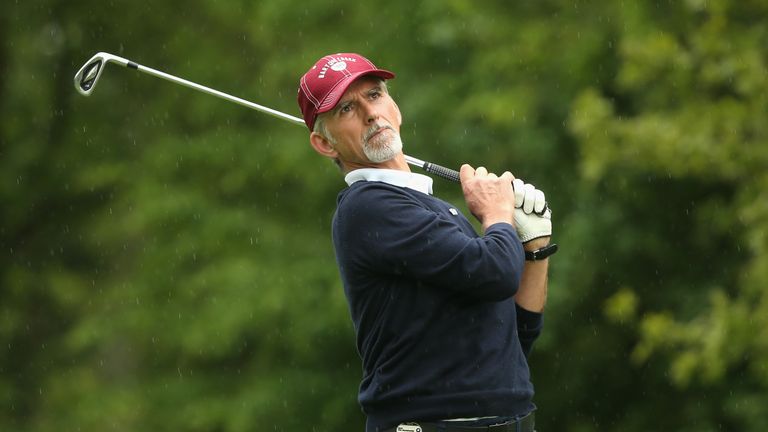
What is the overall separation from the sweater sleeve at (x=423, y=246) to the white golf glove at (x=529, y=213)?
19 cm

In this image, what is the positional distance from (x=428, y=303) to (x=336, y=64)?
2.57 feet

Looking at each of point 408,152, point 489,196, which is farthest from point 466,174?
point 408,152

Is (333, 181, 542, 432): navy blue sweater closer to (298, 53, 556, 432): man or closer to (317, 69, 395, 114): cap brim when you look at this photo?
(298, 53, 556, 432): man

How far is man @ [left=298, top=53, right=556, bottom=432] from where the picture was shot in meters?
3.37

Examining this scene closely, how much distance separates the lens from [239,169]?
1158 centimetres

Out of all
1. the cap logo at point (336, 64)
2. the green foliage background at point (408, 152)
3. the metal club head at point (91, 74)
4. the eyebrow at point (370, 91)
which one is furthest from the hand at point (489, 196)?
the green foliage background at point (408, 152)

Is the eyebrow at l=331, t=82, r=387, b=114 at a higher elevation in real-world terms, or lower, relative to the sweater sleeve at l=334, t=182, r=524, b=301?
higher

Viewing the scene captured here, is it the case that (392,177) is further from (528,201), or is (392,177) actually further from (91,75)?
(91,75)

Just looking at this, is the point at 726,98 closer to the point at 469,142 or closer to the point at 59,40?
the point at 469,142

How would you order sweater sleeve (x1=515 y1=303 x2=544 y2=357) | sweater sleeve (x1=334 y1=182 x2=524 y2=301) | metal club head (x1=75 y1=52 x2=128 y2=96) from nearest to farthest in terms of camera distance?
sweater sleeve (x1=334 y1=182 x2=524 y2=301) < sweater sleeve (x1=515 y1=303 x2=544 y2=357) < metal club head (x1=75 y1=52 x2=128 y2=96)

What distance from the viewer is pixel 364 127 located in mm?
3703

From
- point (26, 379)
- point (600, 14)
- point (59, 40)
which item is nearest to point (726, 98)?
point (600, 14)

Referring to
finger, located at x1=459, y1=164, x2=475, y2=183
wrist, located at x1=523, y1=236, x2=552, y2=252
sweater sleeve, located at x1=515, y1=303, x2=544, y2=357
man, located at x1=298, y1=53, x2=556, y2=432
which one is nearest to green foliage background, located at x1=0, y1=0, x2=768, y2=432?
sweater sleeve, located at x1=515, y1=303, x2=544, y2=357

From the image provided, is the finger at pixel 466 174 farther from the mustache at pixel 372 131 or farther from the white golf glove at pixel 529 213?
the mustache at pixel 372 131
